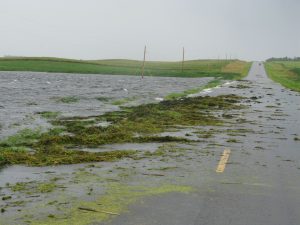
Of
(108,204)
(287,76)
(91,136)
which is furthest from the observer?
(287,76)

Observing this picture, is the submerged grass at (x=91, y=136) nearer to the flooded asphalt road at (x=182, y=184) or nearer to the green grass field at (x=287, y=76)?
the flooded asphalt road at (x=182, y=184)

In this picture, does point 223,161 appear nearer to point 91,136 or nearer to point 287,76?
point 91,136

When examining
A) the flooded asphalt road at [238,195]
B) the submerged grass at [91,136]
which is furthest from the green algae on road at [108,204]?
the submerged grass at [91,136]

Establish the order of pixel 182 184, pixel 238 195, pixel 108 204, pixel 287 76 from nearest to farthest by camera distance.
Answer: pixel 108 204
pixel 238 195
pixel 182 184
pixel 287 76

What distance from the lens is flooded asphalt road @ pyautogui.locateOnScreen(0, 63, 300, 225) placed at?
6.14 metres

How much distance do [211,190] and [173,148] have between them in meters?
3.91

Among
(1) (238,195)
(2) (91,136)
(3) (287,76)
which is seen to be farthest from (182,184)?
(3) (287,76)

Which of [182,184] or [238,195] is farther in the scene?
[182,184]

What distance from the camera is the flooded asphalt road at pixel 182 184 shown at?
6.14 metres

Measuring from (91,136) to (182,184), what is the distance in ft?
17.1

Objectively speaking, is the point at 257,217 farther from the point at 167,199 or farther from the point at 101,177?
the point at 101,177

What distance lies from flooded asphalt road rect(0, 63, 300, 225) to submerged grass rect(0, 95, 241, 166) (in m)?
0.59

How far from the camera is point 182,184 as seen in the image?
25.7 ft

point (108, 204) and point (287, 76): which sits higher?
point (108, 204)
